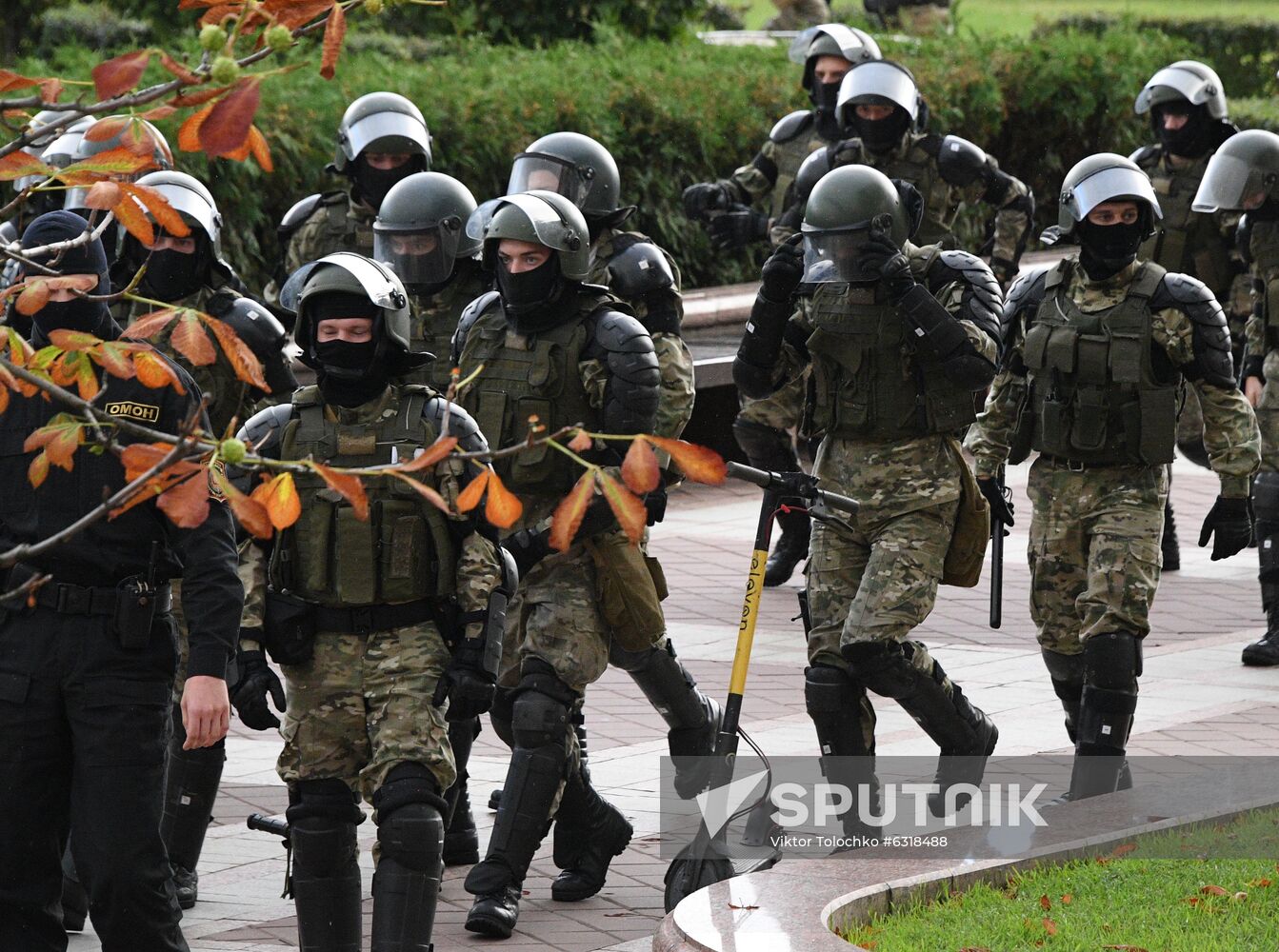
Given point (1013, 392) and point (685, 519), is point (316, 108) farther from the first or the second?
point (1013, 392)

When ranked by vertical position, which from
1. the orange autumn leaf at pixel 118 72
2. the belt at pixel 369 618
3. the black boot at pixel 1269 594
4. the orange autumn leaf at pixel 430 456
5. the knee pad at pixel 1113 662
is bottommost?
the black boot at pixel 1269 594

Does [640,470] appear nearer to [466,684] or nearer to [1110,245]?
[466,684]

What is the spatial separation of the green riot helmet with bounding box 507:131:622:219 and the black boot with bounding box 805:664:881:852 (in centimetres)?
199

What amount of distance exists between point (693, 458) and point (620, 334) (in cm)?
338

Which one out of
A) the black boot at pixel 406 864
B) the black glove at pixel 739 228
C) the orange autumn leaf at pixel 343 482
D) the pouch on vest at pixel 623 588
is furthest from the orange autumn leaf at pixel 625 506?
the black glove at pixel 739 228

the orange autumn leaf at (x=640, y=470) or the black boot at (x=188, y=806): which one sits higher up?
the orange autumn leaf at (x=640, y=470)

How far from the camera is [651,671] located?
22.4ft

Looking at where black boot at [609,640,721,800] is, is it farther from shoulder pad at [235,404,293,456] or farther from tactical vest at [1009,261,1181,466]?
shoulder pad at [235,404,293,456]

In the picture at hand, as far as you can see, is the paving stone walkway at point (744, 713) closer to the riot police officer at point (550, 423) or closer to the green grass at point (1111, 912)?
the riot police officer at point (550, 423)

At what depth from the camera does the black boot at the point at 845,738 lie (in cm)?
668

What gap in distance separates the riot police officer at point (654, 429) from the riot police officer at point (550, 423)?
0.13ft

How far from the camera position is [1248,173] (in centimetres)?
945

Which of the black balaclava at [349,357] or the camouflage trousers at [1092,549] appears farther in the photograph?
the camouflage trousers at [1092,549]

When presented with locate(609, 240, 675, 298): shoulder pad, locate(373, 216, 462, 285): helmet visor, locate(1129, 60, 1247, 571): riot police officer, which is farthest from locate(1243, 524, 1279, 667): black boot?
locate(373, 216, 462, 285): helmet visor
